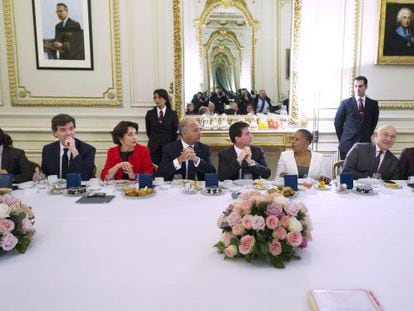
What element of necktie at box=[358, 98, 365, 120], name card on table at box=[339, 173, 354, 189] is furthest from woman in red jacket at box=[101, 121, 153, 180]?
necktie at box=[358, 98, 365, 120]

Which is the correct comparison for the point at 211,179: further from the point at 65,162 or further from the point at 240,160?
the point at 65,162

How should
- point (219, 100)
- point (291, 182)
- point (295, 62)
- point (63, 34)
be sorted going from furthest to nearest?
1. point (219, 100)
2. point (295, 62)
3. point (63, 34)
4. point (291, 182)

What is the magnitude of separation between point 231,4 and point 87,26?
182 centimetres

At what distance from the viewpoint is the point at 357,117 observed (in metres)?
4.78

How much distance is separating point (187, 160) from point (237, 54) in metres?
2.41

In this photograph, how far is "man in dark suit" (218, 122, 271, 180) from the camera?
3336mm

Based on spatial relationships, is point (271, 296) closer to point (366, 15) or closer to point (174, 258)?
point (174, 258)

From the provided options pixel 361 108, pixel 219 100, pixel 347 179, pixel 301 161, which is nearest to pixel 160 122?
pixel 219 100

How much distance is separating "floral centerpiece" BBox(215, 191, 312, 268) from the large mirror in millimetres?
3635

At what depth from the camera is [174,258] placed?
1706 millimetres

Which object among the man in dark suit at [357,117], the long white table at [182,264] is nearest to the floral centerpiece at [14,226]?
the long white table at [182,264]

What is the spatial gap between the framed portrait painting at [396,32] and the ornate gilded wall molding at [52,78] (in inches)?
129

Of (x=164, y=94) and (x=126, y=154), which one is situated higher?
(x=164, y=94)

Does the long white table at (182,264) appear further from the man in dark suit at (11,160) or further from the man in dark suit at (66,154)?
the man in dark suit at (11,160)
